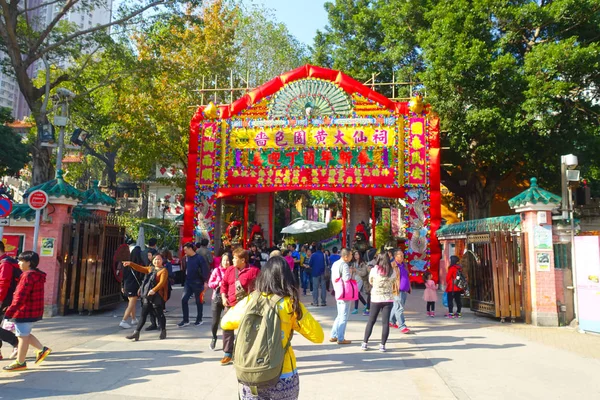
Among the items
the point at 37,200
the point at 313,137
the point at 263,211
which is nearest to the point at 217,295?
the point at 37,200

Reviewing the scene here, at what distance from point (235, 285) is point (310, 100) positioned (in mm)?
11559

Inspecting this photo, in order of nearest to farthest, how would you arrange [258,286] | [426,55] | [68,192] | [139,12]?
1. [258,286]
2. [68,192]
3. [139,12]
4. [426,55]

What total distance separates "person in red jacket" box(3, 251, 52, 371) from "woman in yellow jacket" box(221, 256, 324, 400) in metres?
3.23

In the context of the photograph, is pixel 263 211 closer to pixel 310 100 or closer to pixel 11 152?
pixel 310 100

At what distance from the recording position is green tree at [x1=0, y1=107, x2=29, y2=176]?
17.5 m

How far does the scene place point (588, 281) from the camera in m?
8.09

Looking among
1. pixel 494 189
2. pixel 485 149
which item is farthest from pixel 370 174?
pixel 494 189

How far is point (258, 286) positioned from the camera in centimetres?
301

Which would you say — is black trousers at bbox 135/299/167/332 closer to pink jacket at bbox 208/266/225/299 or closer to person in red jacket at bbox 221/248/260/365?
pink jacket at bbox 208/266/225/299

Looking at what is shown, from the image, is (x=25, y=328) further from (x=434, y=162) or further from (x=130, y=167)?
(x=130, y=167)

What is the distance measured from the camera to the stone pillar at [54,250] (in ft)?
29.5

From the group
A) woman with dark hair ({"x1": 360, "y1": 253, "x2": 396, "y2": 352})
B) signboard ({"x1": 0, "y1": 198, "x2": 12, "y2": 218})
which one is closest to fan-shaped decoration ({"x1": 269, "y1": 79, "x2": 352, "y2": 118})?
signboard ({"x1": 0, "y1": 198, "x2": 12, "y2": 218})

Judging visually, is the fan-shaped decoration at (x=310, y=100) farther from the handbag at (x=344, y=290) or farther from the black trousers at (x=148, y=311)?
Result: the black trousers at (x=148, y=311)

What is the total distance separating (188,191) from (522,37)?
1274cm
